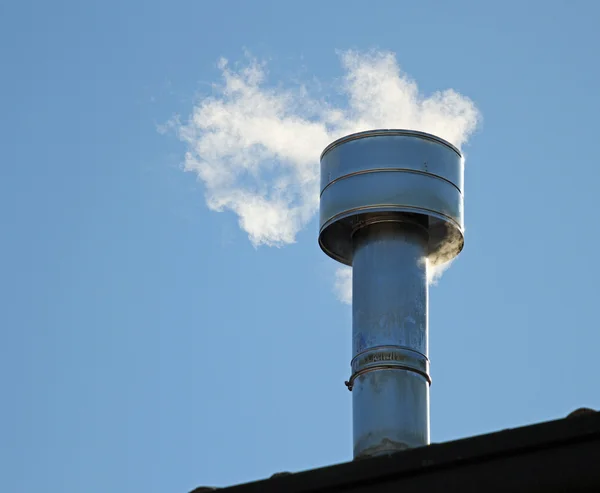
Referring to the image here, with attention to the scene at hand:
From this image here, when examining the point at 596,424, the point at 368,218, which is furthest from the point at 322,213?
the point at 596,424

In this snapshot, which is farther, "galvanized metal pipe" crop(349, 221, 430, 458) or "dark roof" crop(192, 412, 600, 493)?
"galvanized metal pipe" crop(349, 221, 430, 458)

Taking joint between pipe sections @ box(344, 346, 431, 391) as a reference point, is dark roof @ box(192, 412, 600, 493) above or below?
below

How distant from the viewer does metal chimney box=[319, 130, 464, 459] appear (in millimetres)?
9234

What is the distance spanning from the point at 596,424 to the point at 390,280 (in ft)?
12.7

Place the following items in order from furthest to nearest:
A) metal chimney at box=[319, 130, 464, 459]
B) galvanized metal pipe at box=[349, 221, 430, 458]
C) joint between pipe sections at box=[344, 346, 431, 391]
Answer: joint between pipe sections at box=[344, 346, 431, 391] → metal chimney at box=[319, 130, 464, 459] → galvanized metal pipe at box=[349, 221, 430, 458]

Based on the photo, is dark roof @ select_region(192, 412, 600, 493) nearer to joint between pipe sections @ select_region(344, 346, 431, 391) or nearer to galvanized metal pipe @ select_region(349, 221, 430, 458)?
galvanized metal pipe @ select_region(349, 221, 430, 458)

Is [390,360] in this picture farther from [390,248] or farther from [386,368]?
[390,248]

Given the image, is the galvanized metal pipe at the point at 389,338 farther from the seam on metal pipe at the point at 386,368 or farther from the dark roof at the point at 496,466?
the dark roof at the point at 496,466

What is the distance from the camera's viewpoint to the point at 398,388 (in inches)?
366

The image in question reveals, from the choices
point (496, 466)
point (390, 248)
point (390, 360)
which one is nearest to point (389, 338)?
point (390, 360)

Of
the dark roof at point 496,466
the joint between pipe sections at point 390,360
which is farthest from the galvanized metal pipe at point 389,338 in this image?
the dark roof at point 496,466

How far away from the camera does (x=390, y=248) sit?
9.80 m

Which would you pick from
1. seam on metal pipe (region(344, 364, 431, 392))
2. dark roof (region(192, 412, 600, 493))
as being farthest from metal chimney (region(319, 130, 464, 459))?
dark roof (region(192, 412, 600, 493))

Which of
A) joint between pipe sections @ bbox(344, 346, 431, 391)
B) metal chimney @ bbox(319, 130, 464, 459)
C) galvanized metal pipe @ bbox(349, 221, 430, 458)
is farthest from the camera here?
joint between pipe sections @ bbox(344, 346, 431, 391)
